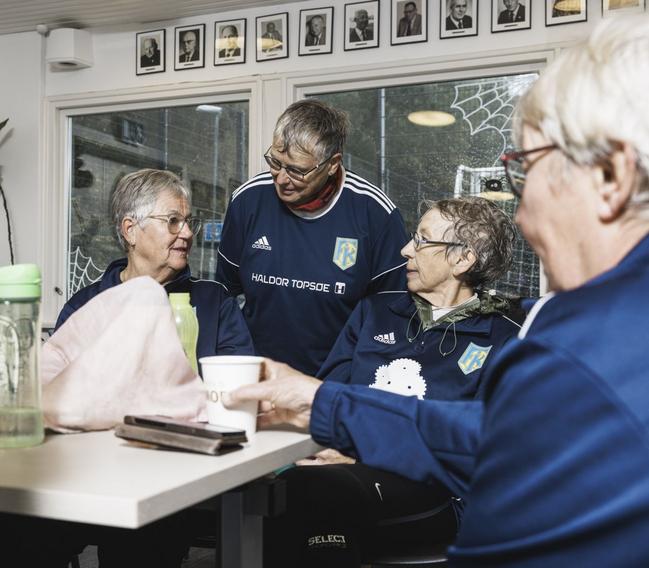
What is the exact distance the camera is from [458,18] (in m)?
4.07

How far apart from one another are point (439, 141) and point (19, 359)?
3291 mm

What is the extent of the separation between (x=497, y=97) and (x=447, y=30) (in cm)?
41

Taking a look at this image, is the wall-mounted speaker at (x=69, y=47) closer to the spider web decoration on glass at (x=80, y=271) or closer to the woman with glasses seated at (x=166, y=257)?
the spider web decoration on glass at (x=80, y=271)

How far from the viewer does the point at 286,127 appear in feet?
8.62

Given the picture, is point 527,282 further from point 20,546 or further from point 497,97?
point 20,546

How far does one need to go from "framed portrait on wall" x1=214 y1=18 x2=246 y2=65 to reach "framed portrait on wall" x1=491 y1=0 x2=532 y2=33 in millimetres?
1357

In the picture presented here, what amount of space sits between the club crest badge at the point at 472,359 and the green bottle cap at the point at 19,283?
3.95 ft

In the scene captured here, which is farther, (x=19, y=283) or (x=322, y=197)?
(x=322, y=197)

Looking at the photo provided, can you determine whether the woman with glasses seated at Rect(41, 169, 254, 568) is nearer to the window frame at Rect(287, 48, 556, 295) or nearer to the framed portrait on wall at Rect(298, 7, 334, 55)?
the window frame at Rect(287, 48, 556, 295)

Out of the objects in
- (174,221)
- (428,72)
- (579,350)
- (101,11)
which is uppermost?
(101,11)

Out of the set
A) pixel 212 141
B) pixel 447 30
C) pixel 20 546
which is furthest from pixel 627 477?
pixel 212 141

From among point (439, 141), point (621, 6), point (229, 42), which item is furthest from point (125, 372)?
point (229, 42)

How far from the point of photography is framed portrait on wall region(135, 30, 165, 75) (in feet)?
15.5

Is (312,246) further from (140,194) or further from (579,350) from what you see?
(579,350)
